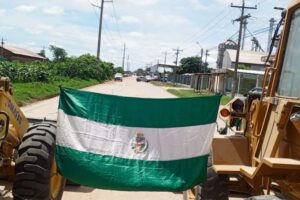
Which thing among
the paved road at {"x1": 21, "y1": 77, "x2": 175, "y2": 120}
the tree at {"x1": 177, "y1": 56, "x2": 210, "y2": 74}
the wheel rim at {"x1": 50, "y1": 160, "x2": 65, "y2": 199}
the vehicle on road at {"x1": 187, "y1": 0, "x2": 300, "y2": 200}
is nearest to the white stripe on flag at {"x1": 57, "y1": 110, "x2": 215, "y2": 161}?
the vehicle on road at {"x1": 187, "y1": 0, "x2": 300, "y2": 200}

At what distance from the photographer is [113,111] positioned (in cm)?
552

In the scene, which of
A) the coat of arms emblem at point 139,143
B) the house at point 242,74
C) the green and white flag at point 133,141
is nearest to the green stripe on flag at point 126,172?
the green and white flag at point 133,141

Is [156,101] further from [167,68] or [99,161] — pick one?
[167,68]

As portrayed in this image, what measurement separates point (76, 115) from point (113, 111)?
1.32 ft

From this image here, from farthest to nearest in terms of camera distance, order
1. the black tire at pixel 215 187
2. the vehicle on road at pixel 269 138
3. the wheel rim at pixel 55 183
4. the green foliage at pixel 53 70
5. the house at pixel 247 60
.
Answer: the house at pixel 247 60, the green foliage at pixel 53 70, the wheel rim at pixel 55 183, the black tire at pixel 215 187, the vehicle on road at pixel 269 138

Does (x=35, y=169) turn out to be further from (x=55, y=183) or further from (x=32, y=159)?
(x=55, y=183)

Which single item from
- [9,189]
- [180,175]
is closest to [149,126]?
[180,175]

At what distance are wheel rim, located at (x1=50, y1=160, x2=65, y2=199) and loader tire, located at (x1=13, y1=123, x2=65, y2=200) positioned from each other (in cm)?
4

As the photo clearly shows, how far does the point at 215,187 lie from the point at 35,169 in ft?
7.09

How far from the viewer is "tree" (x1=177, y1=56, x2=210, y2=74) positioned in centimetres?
10999

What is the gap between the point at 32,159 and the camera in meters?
6.27

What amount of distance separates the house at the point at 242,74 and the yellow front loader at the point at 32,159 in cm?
2282

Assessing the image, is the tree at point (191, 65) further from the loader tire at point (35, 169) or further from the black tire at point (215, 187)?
the black tire at point (215, 187)

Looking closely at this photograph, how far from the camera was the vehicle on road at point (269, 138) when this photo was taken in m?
4.38
